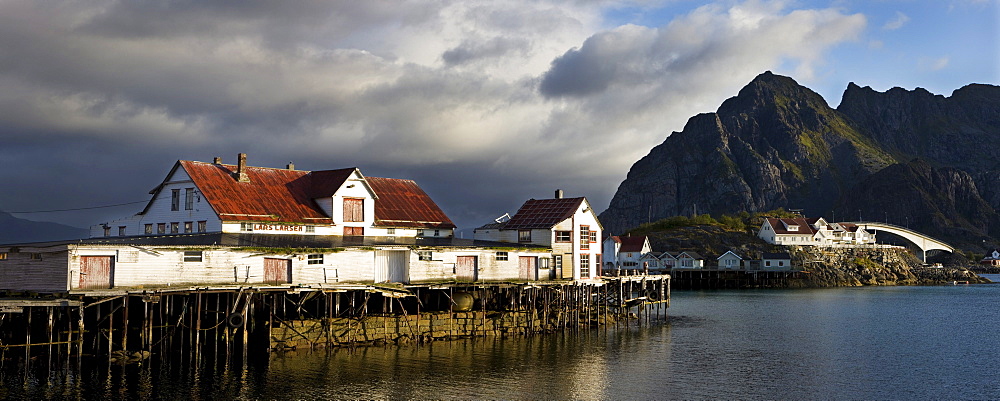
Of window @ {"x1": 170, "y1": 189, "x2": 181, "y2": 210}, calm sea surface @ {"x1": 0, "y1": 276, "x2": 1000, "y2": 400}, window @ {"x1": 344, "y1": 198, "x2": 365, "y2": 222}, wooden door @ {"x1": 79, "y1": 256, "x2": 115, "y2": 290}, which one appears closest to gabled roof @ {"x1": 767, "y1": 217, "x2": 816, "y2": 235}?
calm sea surface @ {"x1": 0, "y1": 276, "x2": 1000, "y2": 400}

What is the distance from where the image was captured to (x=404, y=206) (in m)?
66.2

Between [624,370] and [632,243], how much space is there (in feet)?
377

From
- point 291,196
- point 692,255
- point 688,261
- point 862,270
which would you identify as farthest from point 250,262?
point 862,270

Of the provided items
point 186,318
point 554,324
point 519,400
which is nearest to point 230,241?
point 186,318

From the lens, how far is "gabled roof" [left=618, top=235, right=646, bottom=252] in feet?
514

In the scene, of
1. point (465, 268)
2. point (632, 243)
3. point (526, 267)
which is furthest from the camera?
point (632, 243)

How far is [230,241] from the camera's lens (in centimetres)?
4812

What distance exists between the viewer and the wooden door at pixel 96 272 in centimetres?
4012

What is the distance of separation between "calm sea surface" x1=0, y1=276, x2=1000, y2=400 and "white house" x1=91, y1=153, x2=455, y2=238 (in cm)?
1326

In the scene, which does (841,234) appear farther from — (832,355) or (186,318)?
(186,318)

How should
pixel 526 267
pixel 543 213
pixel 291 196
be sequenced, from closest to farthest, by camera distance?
pixel 291 196 < pixel 526 267 < pixel 543 213

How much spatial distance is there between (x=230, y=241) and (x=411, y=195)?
22711 millimetres

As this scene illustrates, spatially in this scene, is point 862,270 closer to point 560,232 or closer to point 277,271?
point 560,232

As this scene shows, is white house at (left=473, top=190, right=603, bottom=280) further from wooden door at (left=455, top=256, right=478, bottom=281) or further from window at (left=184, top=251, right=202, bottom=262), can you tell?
window at (left=184, top=251, right=202, bottom=262)
